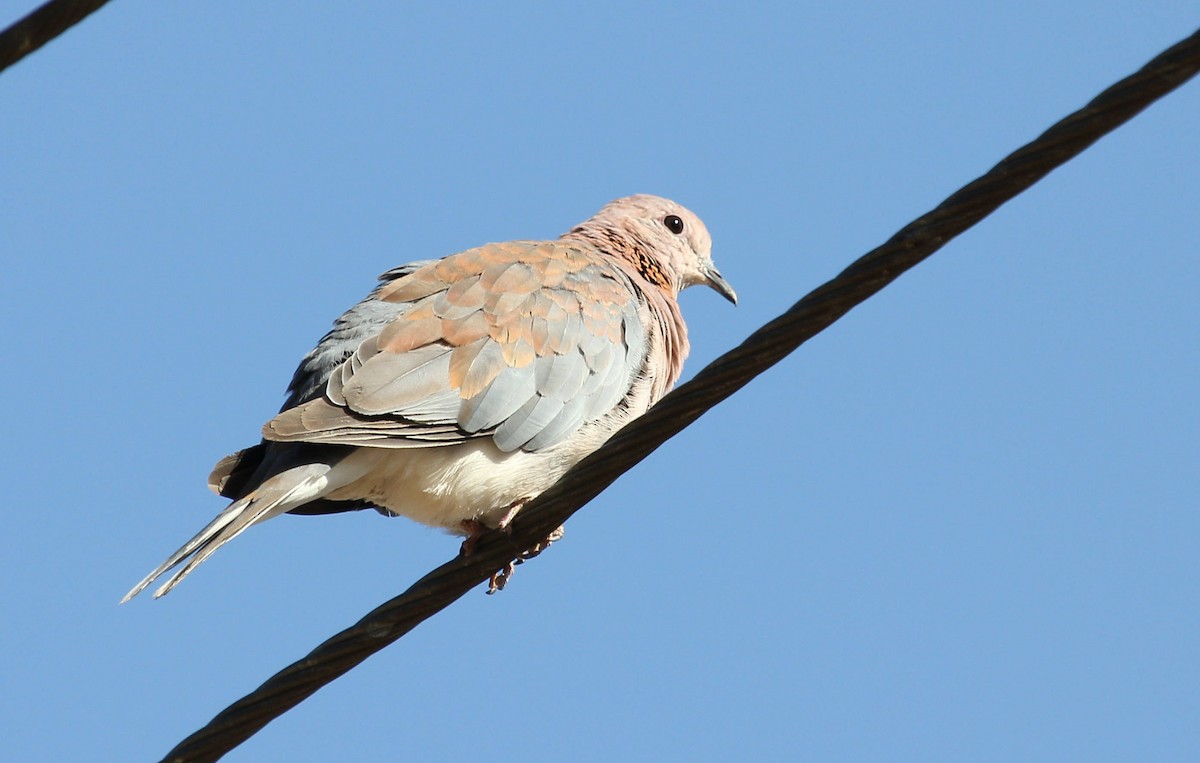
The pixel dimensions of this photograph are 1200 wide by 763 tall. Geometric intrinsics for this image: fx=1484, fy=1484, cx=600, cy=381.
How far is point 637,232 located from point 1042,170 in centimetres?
396

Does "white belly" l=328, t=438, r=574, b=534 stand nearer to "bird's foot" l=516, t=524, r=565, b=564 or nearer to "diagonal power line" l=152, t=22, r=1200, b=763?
"bird's foot" l=516, t=524, r=565, b=564

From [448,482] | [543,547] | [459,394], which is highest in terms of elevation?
[459,394]

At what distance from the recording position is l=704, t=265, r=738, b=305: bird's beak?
23.9 ft

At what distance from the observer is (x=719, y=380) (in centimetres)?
344

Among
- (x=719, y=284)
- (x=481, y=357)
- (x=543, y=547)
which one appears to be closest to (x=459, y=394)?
(x=481, y=357)

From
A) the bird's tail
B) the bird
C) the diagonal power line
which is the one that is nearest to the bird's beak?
the bird

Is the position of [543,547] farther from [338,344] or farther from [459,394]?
[338,344]

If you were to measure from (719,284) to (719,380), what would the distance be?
12.9 feet

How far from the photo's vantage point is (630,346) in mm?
5664

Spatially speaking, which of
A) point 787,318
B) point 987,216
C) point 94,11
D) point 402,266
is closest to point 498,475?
point 402,266

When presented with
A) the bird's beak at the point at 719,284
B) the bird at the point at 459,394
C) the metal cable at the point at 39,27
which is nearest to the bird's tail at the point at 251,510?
the bird at the point at 459,394

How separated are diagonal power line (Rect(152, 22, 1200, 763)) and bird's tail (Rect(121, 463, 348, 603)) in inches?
30.3

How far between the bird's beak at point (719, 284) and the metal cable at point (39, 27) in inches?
198

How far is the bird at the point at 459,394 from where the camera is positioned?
4.76 metres
